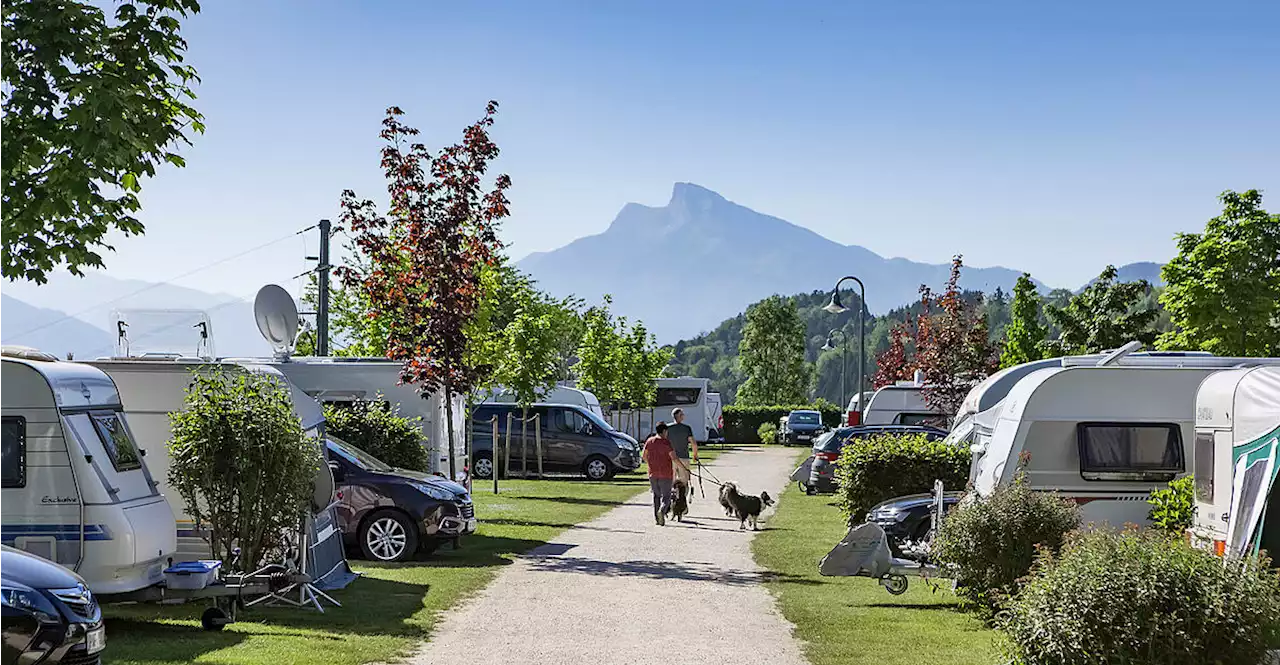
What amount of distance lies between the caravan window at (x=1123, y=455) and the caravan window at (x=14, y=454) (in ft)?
29.6

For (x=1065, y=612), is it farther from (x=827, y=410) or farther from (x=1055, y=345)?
(x=827, y=410)

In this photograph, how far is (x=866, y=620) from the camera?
496 inches

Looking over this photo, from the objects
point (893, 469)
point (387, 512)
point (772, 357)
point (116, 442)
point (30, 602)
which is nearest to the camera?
point (30, 602)

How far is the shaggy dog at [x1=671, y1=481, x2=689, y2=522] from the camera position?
22.9m

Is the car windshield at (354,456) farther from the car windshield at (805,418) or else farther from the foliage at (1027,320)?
the car windshield at (805,418)

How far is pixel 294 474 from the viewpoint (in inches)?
492

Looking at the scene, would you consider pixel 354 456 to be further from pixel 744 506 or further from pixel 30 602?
pixel 30 602

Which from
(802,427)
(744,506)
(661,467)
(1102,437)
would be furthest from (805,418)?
(1102,437)

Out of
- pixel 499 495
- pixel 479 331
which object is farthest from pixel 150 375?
pixel 499 495

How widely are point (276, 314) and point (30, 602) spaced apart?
1142 centimetres

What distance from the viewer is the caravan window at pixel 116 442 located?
11.1 meters

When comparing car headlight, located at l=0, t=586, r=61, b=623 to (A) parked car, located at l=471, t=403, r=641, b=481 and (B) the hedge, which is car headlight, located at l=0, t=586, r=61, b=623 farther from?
(B) the hedge

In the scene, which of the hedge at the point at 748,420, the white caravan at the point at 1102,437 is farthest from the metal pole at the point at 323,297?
the hedge at the point at 748,420

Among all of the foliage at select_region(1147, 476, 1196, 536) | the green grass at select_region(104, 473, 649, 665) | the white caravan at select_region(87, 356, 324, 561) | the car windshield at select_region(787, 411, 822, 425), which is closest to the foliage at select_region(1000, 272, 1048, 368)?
the car windshield at select_region(787, 411, 822, 425)
